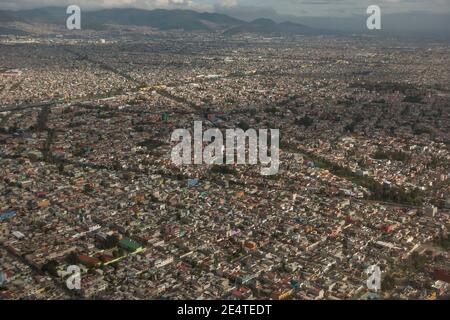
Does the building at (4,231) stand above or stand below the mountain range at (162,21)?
below

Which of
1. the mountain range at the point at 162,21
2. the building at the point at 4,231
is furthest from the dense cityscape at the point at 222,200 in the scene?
the mountain range at the point at 162,21

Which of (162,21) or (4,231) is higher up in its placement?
(162,21)

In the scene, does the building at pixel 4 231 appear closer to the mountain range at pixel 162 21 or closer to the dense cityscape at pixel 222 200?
the dense cityscape at pixel 222 200

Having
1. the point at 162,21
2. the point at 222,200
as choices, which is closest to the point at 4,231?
the point at 222,200

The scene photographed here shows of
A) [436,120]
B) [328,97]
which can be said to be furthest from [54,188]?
[328,97]

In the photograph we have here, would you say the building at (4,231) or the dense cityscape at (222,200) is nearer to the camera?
the dense cityscape at (222,200)

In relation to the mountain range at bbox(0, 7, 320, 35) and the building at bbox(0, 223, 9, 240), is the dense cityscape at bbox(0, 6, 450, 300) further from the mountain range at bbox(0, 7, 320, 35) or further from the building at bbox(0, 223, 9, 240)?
the mountain range at bbox(0, 7, 320, 35)

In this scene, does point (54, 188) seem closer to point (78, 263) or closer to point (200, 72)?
point (78, 263)

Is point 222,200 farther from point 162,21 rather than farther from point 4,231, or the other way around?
point 162,21

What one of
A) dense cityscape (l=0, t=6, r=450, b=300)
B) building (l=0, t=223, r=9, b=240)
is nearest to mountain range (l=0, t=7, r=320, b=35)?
dense cityscape (l=0, t=6, r=450, b=300)

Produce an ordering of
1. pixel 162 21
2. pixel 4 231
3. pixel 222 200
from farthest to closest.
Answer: pixel 162 21 → pixel 222 200 → pixel 4 231
